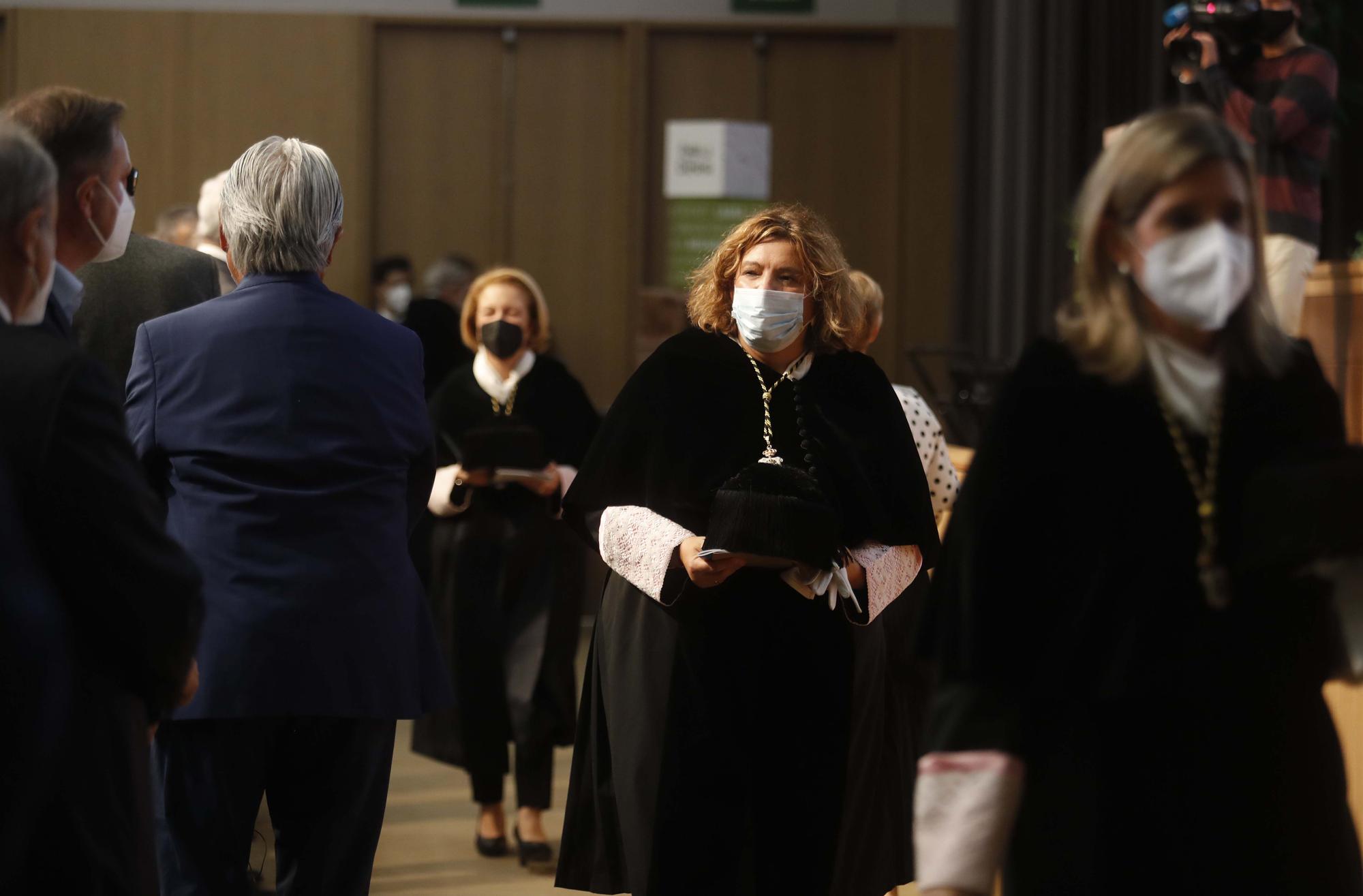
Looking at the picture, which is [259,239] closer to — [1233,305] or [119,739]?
[119,739]

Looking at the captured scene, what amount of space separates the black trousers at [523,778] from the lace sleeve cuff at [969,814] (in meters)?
3.17

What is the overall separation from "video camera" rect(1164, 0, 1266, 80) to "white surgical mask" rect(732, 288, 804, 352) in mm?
2000

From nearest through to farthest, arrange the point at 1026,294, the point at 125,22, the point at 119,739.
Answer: the point at 119,739, the point at 1026,294, the point at 125,22

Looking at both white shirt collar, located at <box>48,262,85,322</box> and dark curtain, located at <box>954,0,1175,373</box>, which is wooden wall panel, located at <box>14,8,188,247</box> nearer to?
dark curtain, located at <box>954,0,1175,373</box>

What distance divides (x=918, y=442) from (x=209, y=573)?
5.81ft

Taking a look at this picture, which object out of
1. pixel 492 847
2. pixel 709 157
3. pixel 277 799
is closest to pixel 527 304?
pixel 492 847

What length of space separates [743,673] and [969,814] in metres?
1.20

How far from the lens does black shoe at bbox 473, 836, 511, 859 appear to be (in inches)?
184

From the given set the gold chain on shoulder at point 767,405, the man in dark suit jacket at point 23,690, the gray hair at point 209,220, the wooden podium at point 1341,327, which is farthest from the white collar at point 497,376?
the man in dark suit jacket at point 23,690

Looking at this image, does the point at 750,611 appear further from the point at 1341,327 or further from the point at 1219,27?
the point at 1219,27

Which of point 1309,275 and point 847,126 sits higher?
point 847,126

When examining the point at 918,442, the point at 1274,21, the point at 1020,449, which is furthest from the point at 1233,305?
the point at 1274,21

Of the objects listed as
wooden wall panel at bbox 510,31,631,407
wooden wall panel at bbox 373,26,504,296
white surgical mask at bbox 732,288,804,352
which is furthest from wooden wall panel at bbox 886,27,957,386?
white surgical mask at bbox 732,288,804,352

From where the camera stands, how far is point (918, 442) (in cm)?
359
